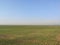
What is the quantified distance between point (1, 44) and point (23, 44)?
2453 millimetres

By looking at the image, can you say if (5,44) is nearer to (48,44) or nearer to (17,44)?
(17,44)

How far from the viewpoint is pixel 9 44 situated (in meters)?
16.6

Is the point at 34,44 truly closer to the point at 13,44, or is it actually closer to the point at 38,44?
the point at 38,44

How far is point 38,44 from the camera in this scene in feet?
54.6

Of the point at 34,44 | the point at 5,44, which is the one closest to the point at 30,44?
the point at 34,44

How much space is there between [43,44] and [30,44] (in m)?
1.53

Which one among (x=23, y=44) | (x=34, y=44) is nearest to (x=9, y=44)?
(x=23, y=44)

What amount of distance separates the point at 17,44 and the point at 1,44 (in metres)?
1.85

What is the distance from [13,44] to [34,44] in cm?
237

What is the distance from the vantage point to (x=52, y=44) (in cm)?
1648

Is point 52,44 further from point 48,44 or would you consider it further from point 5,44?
point 5,44

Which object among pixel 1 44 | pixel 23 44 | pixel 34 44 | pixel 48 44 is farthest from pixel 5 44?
pixel 48 44

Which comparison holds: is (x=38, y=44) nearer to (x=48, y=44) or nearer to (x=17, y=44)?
(x=48, y=44)

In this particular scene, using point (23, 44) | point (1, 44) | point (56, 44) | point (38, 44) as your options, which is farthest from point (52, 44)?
point (1, 44)
